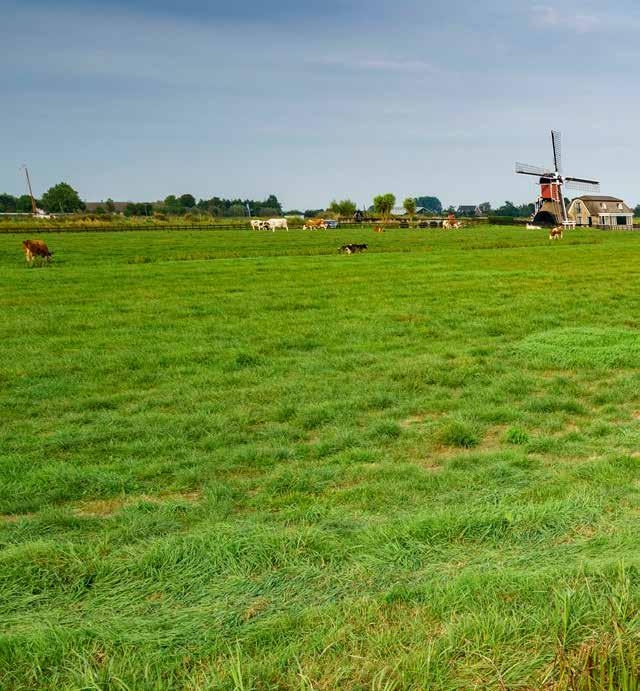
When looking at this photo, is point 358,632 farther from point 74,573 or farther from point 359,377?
point 359,377

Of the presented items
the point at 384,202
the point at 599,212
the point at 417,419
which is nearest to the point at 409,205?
the point at 384,202

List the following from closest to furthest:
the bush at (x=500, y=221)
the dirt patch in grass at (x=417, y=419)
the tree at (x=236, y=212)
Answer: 1. the dirt patch in grass at (x=417, y=419)
2. the bush at (x=500, y=221)
3. the tree at (x=236, y=212)

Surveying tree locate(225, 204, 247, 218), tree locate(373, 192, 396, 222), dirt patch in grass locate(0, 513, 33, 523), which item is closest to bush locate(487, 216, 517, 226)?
tree locate(373, 192, 396, 222)

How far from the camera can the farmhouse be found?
106m

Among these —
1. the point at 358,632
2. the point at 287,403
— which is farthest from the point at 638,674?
the point at 287,403

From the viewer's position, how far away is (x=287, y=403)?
8.82 meters

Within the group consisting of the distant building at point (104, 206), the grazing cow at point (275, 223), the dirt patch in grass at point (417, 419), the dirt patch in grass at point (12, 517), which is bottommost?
the dirt patch in grass at point (417, 419)

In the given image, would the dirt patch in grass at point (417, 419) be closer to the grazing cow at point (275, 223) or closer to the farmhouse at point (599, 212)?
the grazing cow at point (275, 223)

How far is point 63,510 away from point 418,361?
23.1ft

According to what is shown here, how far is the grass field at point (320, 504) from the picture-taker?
310 centimetres

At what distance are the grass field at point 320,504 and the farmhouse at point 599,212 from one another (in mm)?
102039

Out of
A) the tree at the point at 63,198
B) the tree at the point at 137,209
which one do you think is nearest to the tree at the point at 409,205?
the tree at the point at 137,209

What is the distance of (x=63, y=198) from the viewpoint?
179 m

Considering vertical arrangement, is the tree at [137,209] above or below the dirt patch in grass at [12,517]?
above
